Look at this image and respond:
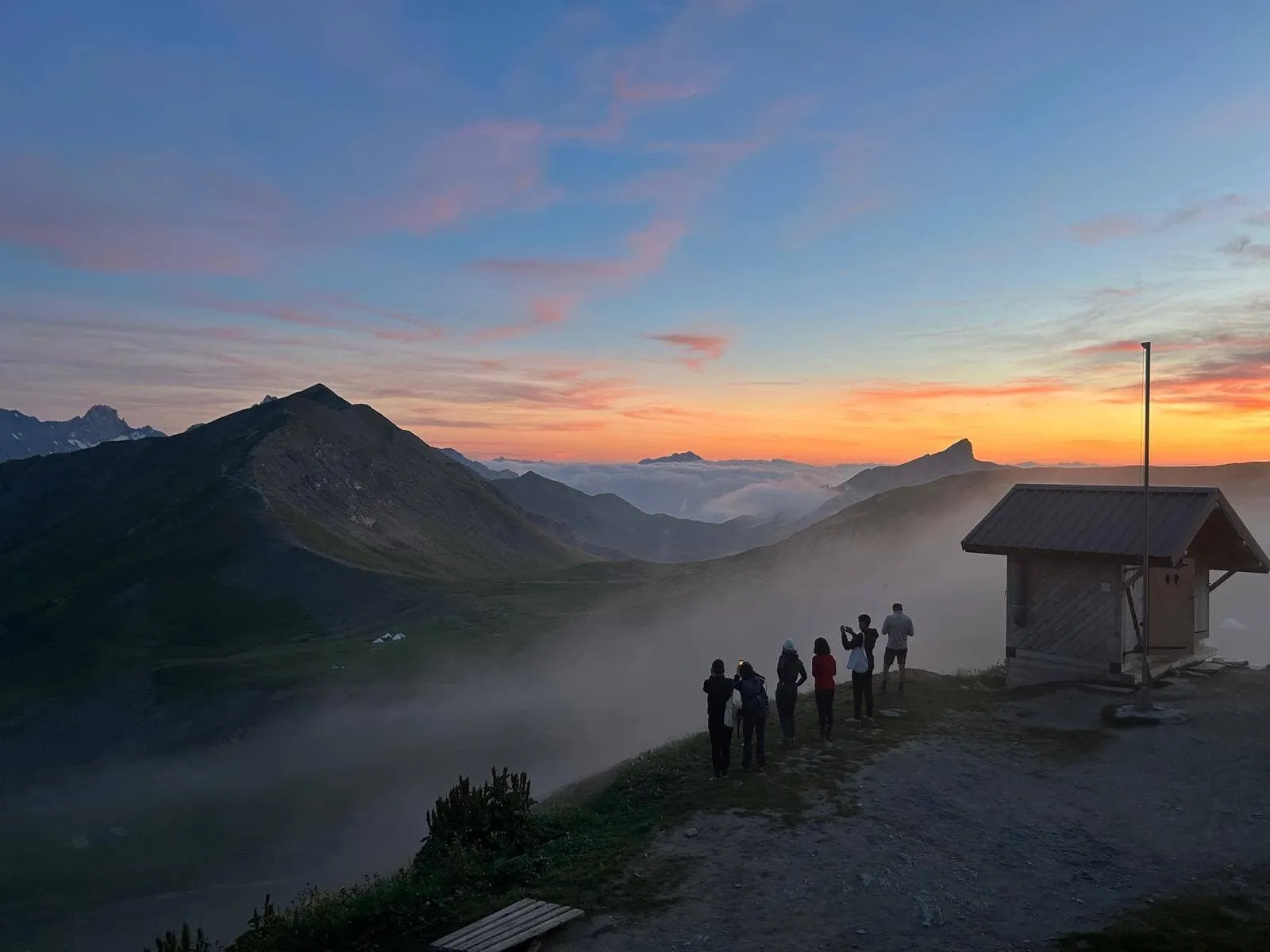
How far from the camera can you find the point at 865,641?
69.4 feet

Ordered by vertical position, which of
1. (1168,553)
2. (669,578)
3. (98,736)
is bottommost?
(98,736)

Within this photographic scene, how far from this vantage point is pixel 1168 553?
2272 centimetres

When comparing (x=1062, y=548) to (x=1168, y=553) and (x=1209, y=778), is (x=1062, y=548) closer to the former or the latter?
(x=1168, y=553)

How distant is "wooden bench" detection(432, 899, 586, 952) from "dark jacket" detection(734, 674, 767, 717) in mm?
6900

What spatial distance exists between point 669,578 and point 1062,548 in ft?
263

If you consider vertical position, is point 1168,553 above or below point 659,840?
above

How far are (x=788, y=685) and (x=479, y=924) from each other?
370 inches

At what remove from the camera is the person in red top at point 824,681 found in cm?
1964

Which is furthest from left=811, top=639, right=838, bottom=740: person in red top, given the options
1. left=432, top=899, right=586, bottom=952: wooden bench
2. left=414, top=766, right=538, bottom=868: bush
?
left=432, top=899, right=586, bottom=952: wooden bench

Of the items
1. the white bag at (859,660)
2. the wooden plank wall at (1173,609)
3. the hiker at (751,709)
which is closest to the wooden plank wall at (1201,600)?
the wooden plank wall at (1173,609)

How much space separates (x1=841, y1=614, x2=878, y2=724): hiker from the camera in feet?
68.5

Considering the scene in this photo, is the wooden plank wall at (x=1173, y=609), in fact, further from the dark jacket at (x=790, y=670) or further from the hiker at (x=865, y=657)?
the dark jacket at (x=790, y=670)

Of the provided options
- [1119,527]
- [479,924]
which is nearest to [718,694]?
[479,924]

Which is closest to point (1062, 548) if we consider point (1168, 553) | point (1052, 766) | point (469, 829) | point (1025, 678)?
point (1168, 553)
